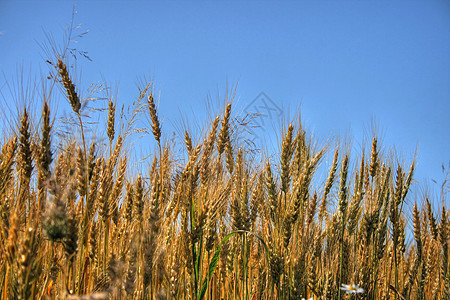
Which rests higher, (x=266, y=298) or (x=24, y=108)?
(x=24, y=108)

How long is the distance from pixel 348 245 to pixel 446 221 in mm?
1330

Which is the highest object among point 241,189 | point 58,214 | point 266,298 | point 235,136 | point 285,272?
point 235,136

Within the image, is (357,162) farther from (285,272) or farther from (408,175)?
(285,272)

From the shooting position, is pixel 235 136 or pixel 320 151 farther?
pixel 235 136

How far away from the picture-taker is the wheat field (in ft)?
6.32

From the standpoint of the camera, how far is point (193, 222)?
2293 millimetres

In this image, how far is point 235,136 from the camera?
3570mm

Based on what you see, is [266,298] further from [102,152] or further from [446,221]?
[446,221]

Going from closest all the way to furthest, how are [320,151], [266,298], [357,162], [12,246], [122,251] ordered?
[12,246]
[122,251]
[266,298]
[320,151]
[357,162]

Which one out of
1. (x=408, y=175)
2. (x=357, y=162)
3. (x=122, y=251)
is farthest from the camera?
(x=408, y=175)

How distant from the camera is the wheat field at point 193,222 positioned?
1.93m

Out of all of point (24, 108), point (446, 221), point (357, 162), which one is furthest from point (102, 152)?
point (446, 221)

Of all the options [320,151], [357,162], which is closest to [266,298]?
[320,151]

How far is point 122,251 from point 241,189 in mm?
959
